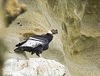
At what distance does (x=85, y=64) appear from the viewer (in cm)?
880

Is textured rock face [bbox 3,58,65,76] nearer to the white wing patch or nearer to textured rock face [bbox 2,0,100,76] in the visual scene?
the white wing patch

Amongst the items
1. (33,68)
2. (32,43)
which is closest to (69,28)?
(32,43)

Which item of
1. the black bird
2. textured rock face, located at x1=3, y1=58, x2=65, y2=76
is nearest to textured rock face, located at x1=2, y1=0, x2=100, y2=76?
the black bird

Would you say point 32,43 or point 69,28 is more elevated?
point 32,43

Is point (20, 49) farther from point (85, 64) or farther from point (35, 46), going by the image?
point (85, 64)

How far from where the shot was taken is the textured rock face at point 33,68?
367 cm

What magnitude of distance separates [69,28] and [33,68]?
193 inches

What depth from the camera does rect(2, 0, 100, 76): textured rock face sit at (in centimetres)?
618

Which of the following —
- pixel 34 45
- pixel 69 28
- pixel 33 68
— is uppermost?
pixel 33 68

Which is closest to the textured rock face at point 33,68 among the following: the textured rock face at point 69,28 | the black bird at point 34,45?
the black bird at point 34,45

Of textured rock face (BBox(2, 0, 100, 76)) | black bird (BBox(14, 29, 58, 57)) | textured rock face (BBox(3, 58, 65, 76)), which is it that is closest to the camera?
textured rock face (BBox(3, 58, 65, 76))

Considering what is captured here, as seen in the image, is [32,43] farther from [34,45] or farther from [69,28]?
[69,28]

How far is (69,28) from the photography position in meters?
8.58

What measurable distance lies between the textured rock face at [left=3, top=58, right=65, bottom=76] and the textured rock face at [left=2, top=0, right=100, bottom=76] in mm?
1505
